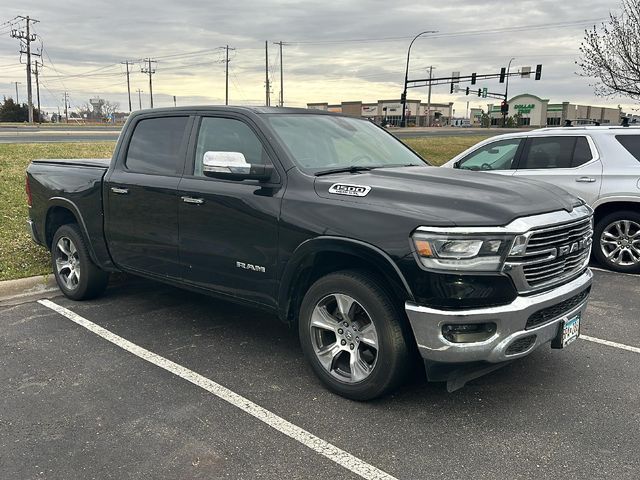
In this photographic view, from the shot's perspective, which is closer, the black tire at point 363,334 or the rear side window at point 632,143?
the black tire at point 363,334

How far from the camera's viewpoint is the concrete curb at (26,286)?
19.6ft

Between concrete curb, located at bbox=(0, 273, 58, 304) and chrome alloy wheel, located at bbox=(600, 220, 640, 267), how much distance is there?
653 cm

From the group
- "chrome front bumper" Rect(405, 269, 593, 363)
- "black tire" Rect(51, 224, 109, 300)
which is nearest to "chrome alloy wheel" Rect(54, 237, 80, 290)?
"black tire" Rect(51, 224, 109, 300)

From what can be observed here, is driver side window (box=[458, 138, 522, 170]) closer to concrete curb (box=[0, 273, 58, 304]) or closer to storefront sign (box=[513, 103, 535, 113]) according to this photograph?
concrete curb (box=[0, 273, 58, 304])

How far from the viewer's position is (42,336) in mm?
4816

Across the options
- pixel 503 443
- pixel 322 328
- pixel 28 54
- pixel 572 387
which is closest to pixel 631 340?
pixel 572 387

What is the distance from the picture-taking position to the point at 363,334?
3545 millimetres

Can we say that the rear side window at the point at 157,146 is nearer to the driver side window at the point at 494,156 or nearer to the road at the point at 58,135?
the driver side window at the point at 494,156

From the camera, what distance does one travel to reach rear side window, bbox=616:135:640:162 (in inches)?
274

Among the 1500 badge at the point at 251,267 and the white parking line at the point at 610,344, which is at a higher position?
the 1500 badge at the point at 251,267

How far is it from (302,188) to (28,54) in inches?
3051

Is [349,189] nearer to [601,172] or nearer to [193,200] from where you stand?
[193,200]

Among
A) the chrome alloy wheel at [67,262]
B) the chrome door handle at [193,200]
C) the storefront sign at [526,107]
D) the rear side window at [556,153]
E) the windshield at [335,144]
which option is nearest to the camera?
the windshield at [335,144]

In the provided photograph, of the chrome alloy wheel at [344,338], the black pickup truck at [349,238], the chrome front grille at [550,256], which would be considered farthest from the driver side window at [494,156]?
the chrome alloy wheel at [344,338]
